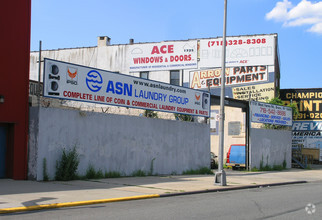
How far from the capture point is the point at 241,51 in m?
37.6

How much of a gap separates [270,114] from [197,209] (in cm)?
2151

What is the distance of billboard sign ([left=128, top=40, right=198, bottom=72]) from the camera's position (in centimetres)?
3966

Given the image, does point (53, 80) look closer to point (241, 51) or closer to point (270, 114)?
point (270, 114)

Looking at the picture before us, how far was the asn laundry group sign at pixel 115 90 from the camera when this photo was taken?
1543 cm

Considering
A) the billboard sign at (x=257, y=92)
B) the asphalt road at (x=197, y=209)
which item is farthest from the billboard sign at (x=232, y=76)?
the asphalt road at (x=197, y=209)

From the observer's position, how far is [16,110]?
1488 centimetres

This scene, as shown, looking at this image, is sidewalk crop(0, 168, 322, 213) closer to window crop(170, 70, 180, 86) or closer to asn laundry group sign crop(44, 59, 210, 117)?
asn laundry group sign crop(44, 59, 210, 117)

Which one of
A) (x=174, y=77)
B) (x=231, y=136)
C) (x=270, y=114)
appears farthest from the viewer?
(x=174, y=77)

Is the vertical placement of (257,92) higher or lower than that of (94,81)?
higher

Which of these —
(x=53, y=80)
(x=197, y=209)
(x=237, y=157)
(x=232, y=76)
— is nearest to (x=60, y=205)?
(x=197, y=209)

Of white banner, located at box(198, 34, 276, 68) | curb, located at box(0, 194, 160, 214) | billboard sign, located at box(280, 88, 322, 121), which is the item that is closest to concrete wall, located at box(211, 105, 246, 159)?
white banner, located at box(198, 34, 276, 68)

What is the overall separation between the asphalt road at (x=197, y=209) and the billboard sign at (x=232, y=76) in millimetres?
25427

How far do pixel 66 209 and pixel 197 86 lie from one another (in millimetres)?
30645

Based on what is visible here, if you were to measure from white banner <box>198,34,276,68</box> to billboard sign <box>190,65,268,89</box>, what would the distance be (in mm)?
496
